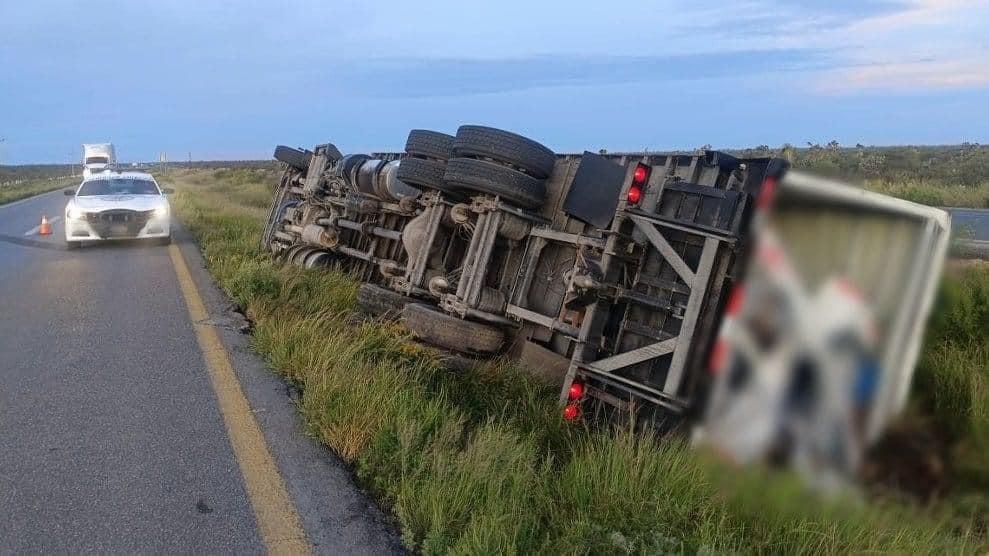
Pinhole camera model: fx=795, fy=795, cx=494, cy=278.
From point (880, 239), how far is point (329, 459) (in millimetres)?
3061

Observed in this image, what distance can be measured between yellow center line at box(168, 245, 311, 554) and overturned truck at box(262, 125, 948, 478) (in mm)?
1628

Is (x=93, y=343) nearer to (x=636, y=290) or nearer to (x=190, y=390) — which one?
(x=190, y=390)

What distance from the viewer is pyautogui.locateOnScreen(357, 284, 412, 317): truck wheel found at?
747cm

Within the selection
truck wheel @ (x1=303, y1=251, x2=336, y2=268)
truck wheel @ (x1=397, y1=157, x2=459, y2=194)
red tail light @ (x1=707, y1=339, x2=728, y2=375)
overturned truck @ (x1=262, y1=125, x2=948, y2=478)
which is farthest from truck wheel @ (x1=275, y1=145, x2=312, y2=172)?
red tail light @ (x1=707, y1=339, x2=728, y2=375)

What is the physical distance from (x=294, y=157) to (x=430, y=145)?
731 centimetres

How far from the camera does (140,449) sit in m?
4.44

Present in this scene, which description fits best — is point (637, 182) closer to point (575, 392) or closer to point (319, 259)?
point (575, 392)

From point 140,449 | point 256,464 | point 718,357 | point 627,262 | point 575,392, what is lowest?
point 140,449

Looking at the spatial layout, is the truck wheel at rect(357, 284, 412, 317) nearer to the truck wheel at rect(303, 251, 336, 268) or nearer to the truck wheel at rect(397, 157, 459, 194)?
the truck wheel at rect(397, 157, 459, 194)

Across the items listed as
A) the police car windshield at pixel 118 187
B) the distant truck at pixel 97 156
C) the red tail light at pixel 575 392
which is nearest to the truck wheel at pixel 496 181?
the red tail light at pixel 575 392

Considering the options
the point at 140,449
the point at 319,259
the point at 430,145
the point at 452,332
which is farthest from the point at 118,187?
the point at 140,449

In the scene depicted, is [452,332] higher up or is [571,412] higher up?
[452,332]

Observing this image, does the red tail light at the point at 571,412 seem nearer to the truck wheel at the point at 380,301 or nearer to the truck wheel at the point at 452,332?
the truck wheel at the point at 452,332

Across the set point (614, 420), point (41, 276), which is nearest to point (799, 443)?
point (614, 420)
